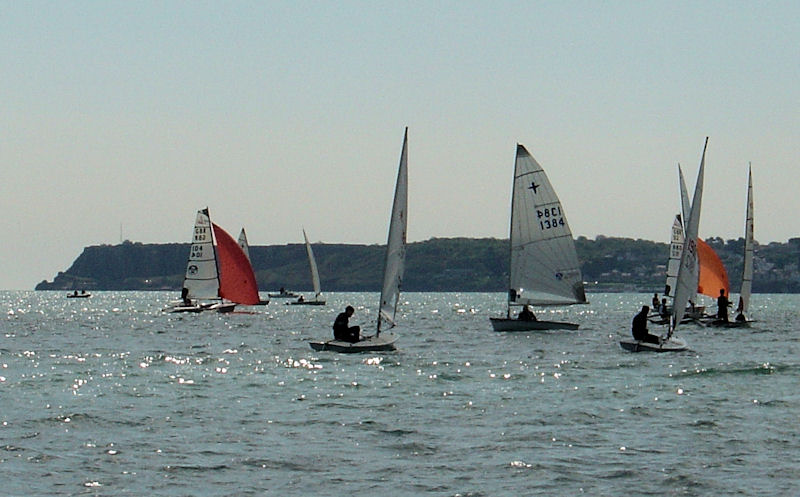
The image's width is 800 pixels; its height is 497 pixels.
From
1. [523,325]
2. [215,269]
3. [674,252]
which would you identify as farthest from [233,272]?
[523,325]

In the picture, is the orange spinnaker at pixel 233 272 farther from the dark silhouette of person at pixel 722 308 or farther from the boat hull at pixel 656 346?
the boat hull at pixel 656 346

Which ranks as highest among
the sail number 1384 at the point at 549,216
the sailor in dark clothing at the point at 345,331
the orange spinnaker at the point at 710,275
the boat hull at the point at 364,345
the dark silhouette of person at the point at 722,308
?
the sail number 1384 at the point at 549,216

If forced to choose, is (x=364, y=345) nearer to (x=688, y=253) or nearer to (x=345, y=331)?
(x=345, y=331)

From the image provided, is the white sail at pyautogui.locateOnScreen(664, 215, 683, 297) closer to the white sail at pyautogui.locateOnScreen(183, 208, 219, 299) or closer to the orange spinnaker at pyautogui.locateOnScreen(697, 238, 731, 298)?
the orange spinnaker at pyautogui.locateOnScreen(697, 238, 731, 298)

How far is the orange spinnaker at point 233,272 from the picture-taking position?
77.8m

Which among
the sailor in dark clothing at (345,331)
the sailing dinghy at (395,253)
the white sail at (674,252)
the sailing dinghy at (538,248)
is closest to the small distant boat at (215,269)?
the white sail at (674,252)

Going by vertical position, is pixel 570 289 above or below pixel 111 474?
above

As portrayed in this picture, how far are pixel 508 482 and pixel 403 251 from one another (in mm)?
23820

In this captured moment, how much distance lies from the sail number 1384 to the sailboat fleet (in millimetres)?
41

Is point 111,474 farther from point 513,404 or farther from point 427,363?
point 427,363

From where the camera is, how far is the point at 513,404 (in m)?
27.6

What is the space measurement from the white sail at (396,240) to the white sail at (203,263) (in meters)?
38.6

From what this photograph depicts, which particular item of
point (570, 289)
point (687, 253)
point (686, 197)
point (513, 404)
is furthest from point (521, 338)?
point (513, 404)

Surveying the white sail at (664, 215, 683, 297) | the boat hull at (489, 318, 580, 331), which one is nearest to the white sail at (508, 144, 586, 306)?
the boat hull at (489, 318, 580, 331)
